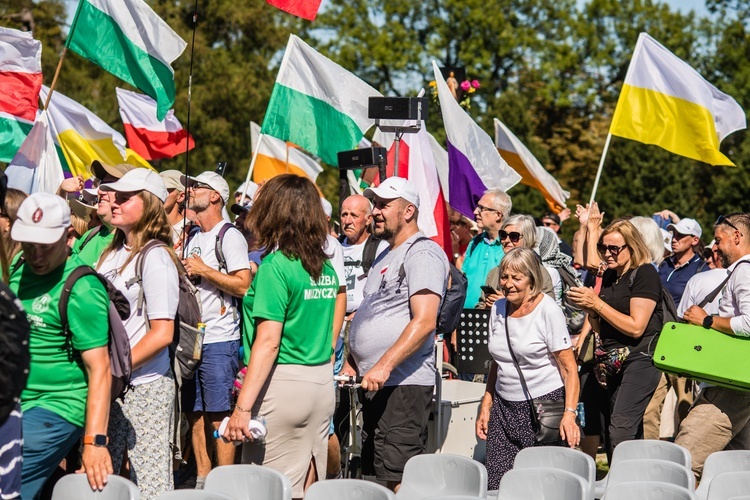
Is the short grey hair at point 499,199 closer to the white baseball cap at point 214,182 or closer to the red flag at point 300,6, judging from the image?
the red flag at point 300,6

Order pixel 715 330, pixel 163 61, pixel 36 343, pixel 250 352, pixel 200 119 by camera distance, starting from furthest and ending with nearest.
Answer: pixel 200 119, pixel 163 61, pixel 715 330, pixel 250 352, pixel 36 343

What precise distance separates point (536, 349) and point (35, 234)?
108 inches

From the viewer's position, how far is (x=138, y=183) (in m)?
4.59

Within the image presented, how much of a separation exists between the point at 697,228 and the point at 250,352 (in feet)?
20.5

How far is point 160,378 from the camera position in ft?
15.2

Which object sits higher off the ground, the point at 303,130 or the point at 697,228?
the point at 303,130

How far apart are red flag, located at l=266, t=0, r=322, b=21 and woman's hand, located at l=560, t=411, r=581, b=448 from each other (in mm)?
3790

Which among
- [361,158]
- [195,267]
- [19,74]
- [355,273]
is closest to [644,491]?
[195,267]

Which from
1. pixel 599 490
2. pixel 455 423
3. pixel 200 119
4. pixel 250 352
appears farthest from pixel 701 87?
pixel 200 119

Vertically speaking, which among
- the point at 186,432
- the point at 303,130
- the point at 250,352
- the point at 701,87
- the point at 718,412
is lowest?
the point at 186,432

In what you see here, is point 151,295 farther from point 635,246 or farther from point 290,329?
point 635,246

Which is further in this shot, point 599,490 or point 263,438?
point 599,490

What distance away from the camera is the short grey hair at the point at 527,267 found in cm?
555

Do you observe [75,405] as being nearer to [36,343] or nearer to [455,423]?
[36,343]
